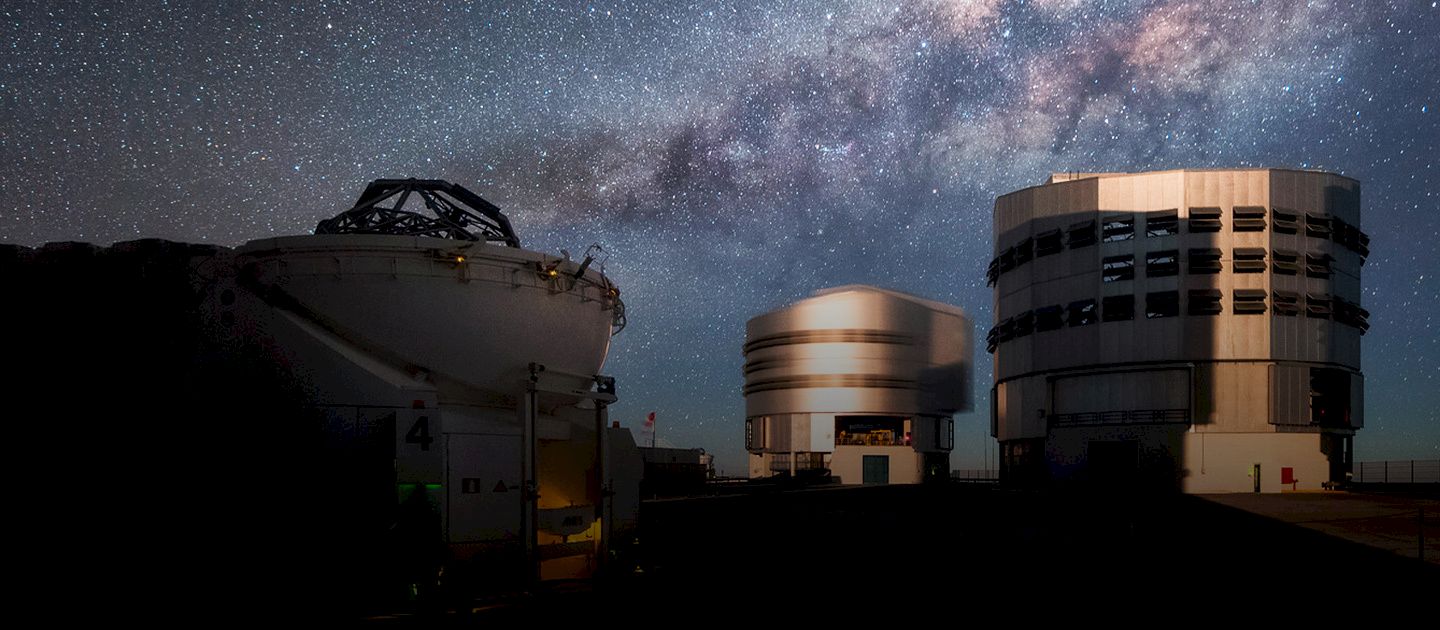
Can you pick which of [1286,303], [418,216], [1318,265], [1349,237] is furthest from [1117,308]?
[418,216]

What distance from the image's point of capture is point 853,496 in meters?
53.8

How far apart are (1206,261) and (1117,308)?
16.7ft

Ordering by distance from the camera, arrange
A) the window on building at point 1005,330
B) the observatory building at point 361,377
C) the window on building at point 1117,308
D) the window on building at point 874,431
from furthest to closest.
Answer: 1. the window on building at point 874,431
2. the window on building at point 1005,330
3. the window on building at point 1117,308
4. the observatory building at point 361,377

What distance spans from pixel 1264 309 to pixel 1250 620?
43.0 meters

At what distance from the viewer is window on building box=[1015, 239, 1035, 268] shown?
59.5 m

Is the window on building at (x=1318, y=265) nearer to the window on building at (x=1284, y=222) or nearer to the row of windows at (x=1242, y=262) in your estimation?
the row of windows at (x=1242, y=262)

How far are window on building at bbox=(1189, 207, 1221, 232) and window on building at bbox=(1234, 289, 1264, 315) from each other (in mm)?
3658

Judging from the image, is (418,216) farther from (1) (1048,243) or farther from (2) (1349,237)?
(2) (1349,237)

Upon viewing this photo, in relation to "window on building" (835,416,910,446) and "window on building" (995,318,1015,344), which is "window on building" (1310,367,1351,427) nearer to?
"window on building" (995,318,1015,344)

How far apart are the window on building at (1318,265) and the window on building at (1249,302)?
3.16m

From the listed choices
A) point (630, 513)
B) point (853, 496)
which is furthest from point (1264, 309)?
point (630, 513)

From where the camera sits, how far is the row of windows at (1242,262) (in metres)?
52.1

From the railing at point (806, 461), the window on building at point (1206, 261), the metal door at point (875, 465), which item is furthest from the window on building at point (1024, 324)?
the railing at point (806, 461)

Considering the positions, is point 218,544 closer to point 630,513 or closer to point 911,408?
point 630,513
